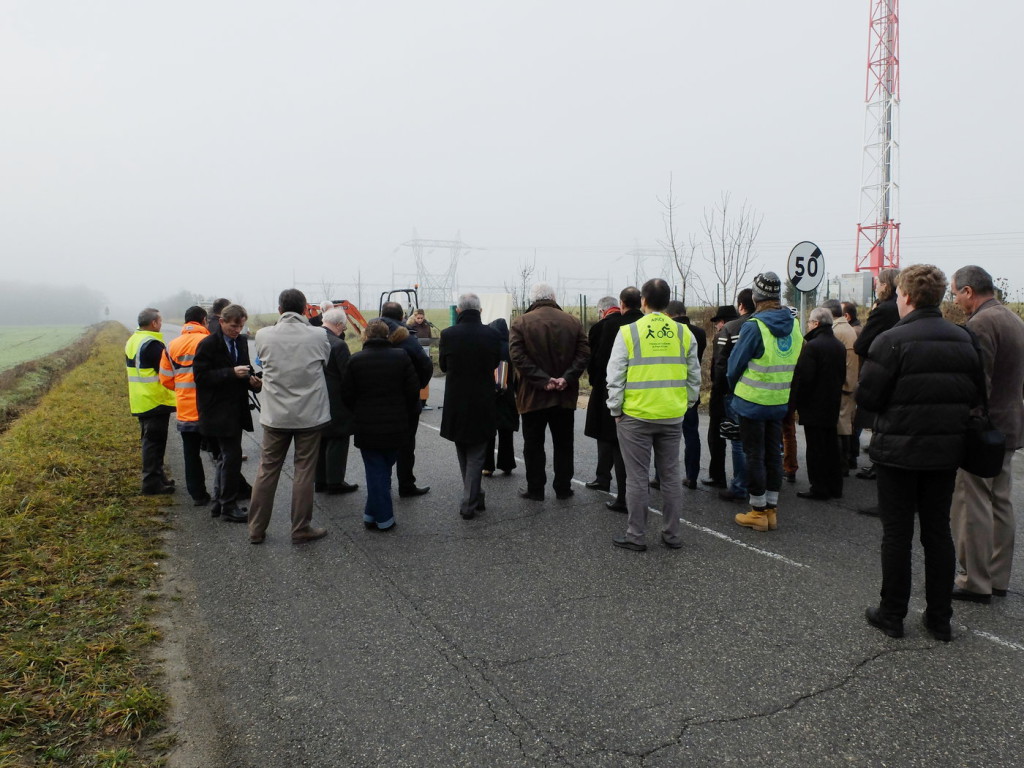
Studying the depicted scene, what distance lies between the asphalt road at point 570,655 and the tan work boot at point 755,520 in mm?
71

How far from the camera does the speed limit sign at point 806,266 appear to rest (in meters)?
9.42

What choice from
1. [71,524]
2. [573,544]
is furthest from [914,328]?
[71,524]

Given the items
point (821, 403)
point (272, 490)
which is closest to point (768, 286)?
point (821, 403)

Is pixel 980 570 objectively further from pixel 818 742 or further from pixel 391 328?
pixel 391 328

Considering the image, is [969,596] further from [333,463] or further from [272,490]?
[333,463]

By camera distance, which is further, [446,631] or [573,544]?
[573,544]

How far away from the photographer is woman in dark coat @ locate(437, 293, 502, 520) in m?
6.20

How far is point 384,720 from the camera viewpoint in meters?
3.05

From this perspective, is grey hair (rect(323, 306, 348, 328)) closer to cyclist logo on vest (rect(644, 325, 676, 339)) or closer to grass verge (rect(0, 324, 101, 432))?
cyclist logo on vest (rect(644, 325, 676, 339))

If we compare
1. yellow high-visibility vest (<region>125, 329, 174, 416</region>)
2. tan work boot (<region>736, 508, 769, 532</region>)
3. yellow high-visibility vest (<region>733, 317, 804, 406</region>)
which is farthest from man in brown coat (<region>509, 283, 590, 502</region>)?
yellow high-visibility vest (<region>125, 329, 174, 416</region>)

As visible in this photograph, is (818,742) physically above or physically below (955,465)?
below

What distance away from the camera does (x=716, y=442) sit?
6957 mm

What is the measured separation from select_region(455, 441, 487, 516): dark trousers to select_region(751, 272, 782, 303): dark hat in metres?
2.89

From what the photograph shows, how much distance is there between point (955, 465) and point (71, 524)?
6.85 metres
